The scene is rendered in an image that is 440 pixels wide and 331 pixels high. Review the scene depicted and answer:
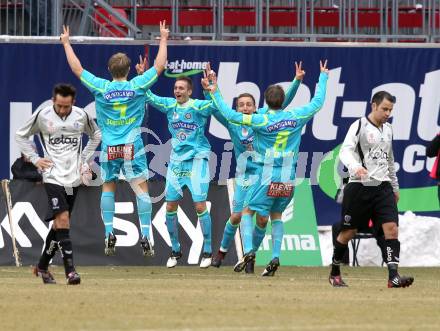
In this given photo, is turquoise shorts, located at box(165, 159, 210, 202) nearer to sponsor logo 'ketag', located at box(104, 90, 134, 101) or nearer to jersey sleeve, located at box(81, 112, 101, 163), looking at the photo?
sponsor logo 'ketag', located at box(104, 90, 134, 101)

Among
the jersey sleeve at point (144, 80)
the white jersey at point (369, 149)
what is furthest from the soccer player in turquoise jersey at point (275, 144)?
the white jersey at point (369, 149)

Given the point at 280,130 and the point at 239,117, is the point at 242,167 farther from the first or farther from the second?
the point at 239,117

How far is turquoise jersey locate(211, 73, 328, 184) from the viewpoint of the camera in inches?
637

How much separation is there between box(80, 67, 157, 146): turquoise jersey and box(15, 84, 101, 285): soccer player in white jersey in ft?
8.15

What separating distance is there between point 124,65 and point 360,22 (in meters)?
7.78

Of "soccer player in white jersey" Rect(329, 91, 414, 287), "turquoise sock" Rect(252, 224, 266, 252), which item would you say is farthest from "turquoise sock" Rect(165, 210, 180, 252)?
"soccer player in white jersey" Rect(329, 91, 414, 287)

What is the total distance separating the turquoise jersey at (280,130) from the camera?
16.2 meters

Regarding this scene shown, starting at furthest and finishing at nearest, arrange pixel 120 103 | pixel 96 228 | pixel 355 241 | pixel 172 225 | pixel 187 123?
pixel 355 241
pixel 96 228
pixel 172 225
pixel 187 123
pixel 120 103

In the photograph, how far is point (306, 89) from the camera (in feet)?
71.7

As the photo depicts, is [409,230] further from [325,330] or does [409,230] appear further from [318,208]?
[325,330]

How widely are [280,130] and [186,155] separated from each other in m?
1.93

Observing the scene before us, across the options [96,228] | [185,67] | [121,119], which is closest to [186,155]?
[121,119]

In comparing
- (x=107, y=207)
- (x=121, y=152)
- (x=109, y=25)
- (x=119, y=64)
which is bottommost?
(x=107, y=207)

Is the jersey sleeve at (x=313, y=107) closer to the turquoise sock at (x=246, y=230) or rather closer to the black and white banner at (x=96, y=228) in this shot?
the turquoise sock at (x=246, y=230)
